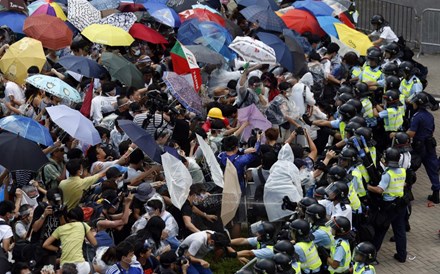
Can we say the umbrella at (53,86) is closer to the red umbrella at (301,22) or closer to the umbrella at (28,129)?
the umbrella at (28,129)

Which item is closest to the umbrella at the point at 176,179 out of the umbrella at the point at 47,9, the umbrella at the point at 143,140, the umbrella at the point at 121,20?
the umbrella at the point at 143,140

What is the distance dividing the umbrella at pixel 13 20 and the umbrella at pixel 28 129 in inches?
185

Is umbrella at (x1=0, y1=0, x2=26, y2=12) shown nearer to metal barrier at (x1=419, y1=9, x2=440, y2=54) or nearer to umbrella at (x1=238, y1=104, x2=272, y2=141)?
umbrella at (x1=238, y1=104, x2=272, y2=141)

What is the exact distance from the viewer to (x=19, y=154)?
40.3ft

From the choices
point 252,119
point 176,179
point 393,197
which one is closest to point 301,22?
point 252,119

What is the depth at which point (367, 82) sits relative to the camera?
17.0 m

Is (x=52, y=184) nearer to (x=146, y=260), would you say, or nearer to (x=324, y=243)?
(x=146, y=260)

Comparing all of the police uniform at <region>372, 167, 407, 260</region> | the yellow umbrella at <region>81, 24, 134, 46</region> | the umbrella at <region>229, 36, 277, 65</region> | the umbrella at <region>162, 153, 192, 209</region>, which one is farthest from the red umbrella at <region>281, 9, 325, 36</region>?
the umbrella at <region>162, 153, 192, 209</region>

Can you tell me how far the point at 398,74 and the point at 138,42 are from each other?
461cm

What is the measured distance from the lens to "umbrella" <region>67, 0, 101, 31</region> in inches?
691

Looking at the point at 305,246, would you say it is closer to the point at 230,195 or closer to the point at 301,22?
the point at 230,195

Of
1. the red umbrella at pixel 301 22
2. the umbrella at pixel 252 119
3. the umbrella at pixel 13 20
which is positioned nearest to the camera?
the umbrella at pixel 252 119

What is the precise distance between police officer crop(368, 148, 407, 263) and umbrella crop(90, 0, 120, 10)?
7108 millimetres

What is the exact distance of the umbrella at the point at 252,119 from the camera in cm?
1463
